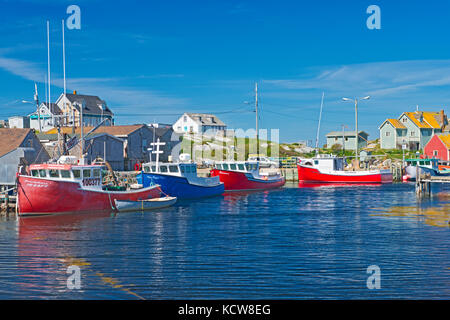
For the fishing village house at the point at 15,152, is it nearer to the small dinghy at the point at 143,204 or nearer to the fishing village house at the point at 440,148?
the small dinghy at the point at 143,204

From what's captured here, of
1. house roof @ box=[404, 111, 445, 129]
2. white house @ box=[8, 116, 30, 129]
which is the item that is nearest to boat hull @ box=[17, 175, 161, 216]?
white house @ box=[8, 116, 30, 129]

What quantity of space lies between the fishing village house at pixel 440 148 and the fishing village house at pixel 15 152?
67.3m

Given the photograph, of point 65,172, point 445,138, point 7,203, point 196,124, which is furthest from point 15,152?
point 196,124

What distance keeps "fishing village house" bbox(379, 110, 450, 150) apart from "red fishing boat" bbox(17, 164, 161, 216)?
8102cm

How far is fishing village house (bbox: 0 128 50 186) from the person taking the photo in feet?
145

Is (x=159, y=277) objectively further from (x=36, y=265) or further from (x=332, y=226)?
(x=332, y=226)

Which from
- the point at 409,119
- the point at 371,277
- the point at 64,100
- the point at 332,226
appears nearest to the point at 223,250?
the point at 371,277

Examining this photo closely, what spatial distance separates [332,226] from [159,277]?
53.2 ft

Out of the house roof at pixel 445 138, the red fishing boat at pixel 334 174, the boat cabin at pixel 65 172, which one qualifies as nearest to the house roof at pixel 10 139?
the boat cabin at pixel 65 172

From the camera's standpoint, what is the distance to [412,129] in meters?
107

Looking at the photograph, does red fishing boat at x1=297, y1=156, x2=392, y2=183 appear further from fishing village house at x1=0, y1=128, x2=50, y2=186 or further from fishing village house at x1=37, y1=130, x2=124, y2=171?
fishing village house at x1=0, y1=128, x2=50, y2=186

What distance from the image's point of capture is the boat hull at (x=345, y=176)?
244 feet

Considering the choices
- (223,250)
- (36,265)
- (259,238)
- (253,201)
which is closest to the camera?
(36,265)

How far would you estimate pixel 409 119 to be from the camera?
107 meters
